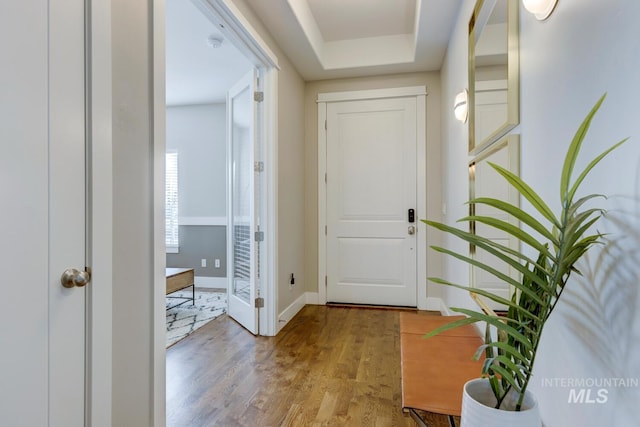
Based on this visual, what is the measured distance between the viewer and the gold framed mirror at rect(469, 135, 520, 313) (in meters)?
1.40

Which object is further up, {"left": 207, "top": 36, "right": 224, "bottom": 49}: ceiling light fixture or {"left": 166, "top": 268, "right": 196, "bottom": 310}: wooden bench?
{"left": 207, "top": 36, "right": 224, "bottom": 49}: ceiling light fixture

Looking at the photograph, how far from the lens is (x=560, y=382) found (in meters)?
1.00

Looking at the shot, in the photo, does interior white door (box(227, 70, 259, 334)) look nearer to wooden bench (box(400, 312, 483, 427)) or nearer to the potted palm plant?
wooden bench (box(400, 312, 483, 427))

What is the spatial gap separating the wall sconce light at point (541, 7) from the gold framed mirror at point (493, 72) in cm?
24

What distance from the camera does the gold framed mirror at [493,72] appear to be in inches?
52.7

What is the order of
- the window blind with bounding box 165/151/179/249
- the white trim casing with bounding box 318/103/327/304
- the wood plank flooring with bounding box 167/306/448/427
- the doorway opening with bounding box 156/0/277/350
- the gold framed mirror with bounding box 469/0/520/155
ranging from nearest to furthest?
the gold framed mirror with bounding box 469/0/520/155
the wood plank flooring with bounding box 167/306/448/427
the doorway opening with bounding box 156/0/277/350
the white trim casing with bounding box 318/103/327/304
the window blind with bounding box 165/151/179/249

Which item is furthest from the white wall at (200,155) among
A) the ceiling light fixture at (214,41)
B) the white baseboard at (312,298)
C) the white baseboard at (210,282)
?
the white baseboard at (312,298)

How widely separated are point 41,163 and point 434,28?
115 inches

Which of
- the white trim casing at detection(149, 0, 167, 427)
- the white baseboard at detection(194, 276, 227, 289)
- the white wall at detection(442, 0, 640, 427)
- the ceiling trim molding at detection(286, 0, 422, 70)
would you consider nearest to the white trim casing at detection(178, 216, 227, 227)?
the white baseboard at detection(194, 276, 227, 289)

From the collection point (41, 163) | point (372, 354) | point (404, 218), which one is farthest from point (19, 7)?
point (404, 218)

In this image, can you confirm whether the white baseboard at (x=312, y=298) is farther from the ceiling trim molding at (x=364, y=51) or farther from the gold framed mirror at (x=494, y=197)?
the ceiling trim molding at (x=364, y=51)

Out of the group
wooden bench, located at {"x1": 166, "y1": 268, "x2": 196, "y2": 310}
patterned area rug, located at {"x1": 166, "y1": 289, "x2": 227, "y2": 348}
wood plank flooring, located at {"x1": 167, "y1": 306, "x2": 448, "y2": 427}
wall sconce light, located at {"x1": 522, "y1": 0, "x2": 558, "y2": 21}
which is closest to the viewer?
wall sconce light, located at {"x1": 522, "y1": 0, "x2": 558, "y2": 21}

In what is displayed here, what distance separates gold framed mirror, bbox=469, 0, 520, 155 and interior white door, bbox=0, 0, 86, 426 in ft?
5.22

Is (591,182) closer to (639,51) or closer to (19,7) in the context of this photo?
(639,51)
